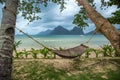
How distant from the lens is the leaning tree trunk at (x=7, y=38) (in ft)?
22.2

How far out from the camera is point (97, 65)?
34.2ft

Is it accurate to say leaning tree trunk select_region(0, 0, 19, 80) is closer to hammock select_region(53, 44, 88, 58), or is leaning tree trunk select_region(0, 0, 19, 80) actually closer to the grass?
hammock select_region(53, 44, 88, 58)

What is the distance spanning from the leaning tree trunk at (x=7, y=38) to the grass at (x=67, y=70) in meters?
2.40

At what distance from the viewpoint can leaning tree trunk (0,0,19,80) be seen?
675 cm

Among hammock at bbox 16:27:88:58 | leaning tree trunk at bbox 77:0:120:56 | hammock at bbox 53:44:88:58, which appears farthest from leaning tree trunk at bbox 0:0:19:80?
leaning tree trunk at bbox 77:0:120:56

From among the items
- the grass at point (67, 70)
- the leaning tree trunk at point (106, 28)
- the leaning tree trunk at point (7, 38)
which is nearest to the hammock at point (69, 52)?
the grass at point (67, 70)

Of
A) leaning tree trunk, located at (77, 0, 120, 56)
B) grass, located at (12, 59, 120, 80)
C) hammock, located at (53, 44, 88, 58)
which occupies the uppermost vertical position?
leaning tree trunk, located at (77, 0, 120, 56)

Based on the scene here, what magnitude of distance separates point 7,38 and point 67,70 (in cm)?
354

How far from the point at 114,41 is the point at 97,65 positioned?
3.28m

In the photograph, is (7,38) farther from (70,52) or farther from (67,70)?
(67,70)

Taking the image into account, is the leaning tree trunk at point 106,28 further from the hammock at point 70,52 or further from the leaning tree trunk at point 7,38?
the leaning tree trunk at point 7,38

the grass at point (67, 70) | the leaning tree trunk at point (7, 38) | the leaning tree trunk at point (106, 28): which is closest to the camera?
the leaning tree trunk at point (7, 38)

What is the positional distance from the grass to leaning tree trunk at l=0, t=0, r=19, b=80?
7.87 ft

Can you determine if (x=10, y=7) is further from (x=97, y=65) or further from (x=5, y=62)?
(x=97, y=65)
